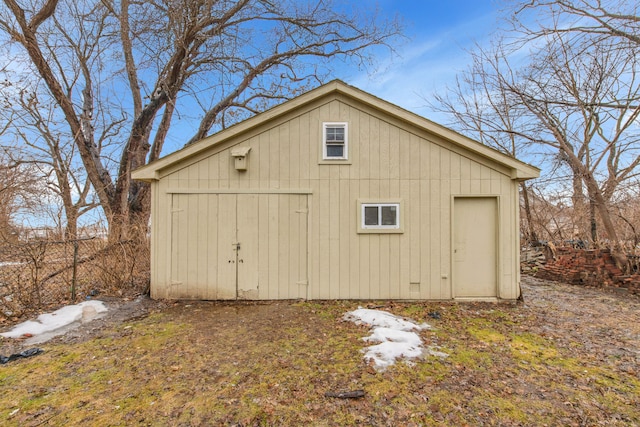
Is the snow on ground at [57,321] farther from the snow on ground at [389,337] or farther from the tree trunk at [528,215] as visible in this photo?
the tree trunk at [528,215]

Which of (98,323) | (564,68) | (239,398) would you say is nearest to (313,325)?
(239,398)

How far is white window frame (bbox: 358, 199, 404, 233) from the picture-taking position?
5.96 meters

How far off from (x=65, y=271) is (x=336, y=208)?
18.0 ft

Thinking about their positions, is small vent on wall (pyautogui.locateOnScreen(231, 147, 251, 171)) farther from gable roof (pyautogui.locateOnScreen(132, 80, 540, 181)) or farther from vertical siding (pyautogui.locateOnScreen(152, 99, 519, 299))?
gable roof (pyautogui.locateOnScreen(132, 80, 540, 181))

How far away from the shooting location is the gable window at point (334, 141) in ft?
19.8

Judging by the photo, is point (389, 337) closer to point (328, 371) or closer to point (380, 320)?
point (380, 320)

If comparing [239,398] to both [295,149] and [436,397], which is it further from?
[295,149]

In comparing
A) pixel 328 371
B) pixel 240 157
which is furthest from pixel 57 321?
pixel 328 371

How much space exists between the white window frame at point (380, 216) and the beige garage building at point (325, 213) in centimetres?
2

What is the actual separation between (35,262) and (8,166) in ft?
29.8

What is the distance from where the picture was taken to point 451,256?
593 centimetres

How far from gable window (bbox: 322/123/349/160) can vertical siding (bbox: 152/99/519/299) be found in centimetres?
13

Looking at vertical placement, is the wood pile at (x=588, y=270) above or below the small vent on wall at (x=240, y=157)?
below

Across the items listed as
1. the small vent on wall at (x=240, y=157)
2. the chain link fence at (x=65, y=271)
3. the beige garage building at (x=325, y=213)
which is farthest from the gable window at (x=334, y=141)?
the chain link fence at (x=65, y=271)
